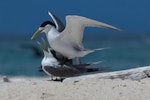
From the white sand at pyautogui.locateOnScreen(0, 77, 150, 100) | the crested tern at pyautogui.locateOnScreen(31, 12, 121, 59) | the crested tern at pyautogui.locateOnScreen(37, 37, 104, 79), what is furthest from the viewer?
the crested tern at pyautogui.locateOnScreen(31, 12, 121, 59)

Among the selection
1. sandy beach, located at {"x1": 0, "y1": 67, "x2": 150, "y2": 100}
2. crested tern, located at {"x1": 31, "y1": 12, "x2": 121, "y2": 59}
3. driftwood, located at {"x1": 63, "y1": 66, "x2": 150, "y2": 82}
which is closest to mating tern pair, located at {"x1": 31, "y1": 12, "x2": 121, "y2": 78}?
crested tern, located at {"x1": 31, "y1": 12, "x2": 121, "y2": 59}

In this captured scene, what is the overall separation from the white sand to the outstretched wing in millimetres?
1095

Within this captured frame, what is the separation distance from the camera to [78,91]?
21.8 ft

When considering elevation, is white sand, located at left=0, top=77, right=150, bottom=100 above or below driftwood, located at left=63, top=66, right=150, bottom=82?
below

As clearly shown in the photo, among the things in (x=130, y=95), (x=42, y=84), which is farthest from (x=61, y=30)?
(x=130, y=95)

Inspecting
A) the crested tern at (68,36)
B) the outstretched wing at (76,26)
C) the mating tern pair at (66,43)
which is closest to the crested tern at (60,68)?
the mating tern pair at (66,43)

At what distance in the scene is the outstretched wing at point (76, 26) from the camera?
7996mm

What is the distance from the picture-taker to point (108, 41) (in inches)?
1569

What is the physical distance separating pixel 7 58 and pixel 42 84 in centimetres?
2231

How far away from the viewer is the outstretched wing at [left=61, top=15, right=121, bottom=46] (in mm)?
7996

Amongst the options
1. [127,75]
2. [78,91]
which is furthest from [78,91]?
[127,75]

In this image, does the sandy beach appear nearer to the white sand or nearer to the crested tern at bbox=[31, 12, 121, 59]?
the white sand

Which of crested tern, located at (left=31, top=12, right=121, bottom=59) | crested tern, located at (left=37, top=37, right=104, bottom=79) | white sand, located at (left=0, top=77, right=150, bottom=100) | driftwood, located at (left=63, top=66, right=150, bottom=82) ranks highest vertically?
crested tern, located at (left=31, top=12, right=121, bottom=59)

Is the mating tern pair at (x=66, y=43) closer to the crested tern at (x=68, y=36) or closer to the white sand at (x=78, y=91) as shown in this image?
the crested tern at (x=68, y=36)
